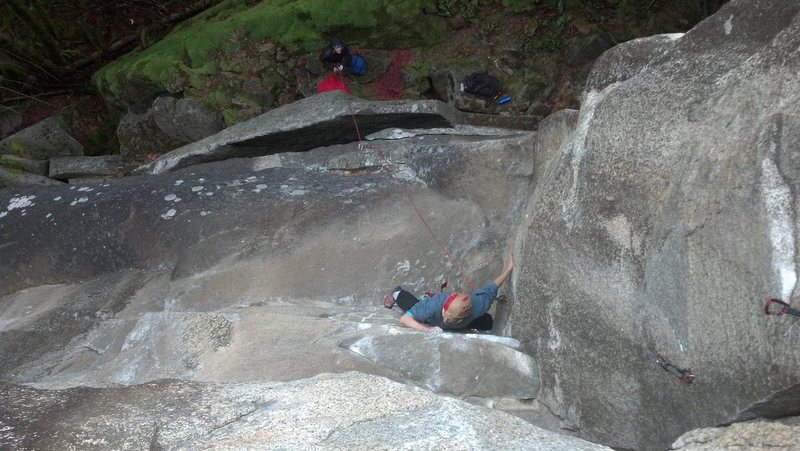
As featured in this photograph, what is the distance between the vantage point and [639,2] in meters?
11.0

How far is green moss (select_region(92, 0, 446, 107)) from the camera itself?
33.4 ft

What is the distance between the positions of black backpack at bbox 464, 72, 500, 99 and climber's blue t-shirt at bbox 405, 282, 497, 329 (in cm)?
563

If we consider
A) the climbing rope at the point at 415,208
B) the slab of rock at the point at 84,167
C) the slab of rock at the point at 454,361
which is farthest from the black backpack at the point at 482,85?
the slab of rock at the point at 454,361

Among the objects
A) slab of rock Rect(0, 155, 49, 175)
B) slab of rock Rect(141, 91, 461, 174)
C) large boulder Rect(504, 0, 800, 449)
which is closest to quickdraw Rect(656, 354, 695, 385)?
large boulder Rect(504, 0, 800, 449)

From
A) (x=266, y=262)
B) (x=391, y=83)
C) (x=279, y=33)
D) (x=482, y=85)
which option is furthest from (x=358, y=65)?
(x=266, y=262)

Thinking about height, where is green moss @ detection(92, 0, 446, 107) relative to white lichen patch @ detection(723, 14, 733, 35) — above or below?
above

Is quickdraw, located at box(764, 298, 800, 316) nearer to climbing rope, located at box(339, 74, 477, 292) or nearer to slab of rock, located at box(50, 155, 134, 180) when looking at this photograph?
climbing rope, located at box(339, 74, 477, 292)

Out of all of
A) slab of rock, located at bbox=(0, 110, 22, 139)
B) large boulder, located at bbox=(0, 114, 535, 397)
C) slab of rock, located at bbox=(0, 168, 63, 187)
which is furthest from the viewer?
slab of rock, located at bbox=(0, 110, 22, 139)

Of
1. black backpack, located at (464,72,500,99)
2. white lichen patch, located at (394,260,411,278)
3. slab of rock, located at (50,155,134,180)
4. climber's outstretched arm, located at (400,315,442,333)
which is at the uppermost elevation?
black backpack, located at (464,72,500,99)

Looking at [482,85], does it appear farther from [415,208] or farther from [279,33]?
[415,208]

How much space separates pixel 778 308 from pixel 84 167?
8711 mm

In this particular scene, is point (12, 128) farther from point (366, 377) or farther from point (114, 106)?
point (366, 377)

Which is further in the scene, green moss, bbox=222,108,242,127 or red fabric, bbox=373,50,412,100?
red fabric, bbox=373,50,412,100

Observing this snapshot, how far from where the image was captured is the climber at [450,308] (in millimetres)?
5047
